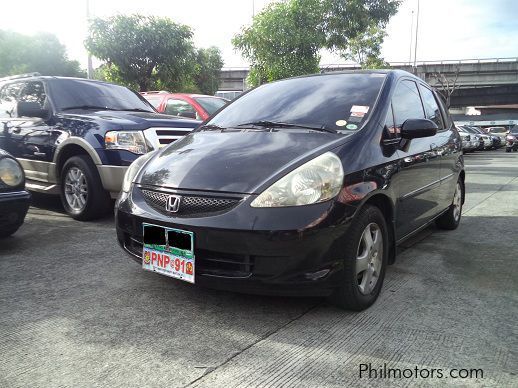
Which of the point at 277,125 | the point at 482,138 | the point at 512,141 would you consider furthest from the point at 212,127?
the point at 512,141

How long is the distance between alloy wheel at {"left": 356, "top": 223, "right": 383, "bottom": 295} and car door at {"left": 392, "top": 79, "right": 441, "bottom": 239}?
0.38m

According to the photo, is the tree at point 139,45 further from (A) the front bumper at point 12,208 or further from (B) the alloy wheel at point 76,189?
(A) the front bumper at point 12,208

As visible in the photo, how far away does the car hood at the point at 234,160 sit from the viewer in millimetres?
2662

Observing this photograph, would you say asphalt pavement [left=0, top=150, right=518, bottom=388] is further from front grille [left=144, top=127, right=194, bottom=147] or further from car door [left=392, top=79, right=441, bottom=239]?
front grille [left=144, top=127, right=194, bottom=147]

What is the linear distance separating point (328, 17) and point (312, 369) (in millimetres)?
14237

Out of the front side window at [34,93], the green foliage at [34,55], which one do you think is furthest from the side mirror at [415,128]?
the green foliage at [34,55]

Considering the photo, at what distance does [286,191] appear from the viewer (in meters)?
2.54

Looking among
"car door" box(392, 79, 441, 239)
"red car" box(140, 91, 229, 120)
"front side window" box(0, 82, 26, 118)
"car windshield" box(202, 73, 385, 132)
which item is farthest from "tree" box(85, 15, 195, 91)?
"car door" box(392, 79, 441, 239)

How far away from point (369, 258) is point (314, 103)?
4.12 feet

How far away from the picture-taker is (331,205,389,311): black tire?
2609 mm

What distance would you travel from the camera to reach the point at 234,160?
284 cm

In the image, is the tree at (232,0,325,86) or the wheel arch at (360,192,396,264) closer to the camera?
the wheel arch at (360,192,396,264)

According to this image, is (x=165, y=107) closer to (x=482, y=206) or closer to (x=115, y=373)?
(x=482, y=206)
